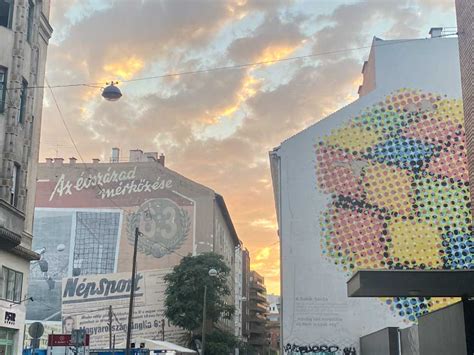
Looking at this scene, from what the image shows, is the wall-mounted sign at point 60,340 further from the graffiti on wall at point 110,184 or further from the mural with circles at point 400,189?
the graffiti on wall at point 110,184

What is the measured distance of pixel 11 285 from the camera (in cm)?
2281

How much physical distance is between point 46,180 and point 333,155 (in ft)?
102

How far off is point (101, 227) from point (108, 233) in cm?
84

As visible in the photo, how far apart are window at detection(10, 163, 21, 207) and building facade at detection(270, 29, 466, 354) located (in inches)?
749

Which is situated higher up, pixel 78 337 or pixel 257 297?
pixel 257 297

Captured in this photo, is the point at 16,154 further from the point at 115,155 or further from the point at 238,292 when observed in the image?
the point at 238,292

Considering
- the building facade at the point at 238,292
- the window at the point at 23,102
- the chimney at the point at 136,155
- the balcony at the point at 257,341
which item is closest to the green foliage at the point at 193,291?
the chimney at the point at 136,155

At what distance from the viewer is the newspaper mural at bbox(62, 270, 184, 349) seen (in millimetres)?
55375

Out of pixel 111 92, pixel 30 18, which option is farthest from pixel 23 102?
pixel 111 92

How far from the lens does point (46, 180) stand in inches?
2347

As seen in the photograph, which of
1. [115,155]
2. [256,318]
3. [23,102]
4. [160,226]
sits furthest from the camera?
[256,318]

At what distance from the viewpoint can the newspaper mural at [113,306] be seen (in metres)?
55.4

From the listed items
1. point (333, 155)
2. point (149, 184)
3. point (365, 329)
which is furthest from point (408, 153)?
point (149, 184)

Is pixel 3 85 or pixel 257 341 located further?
pixel 257 341
